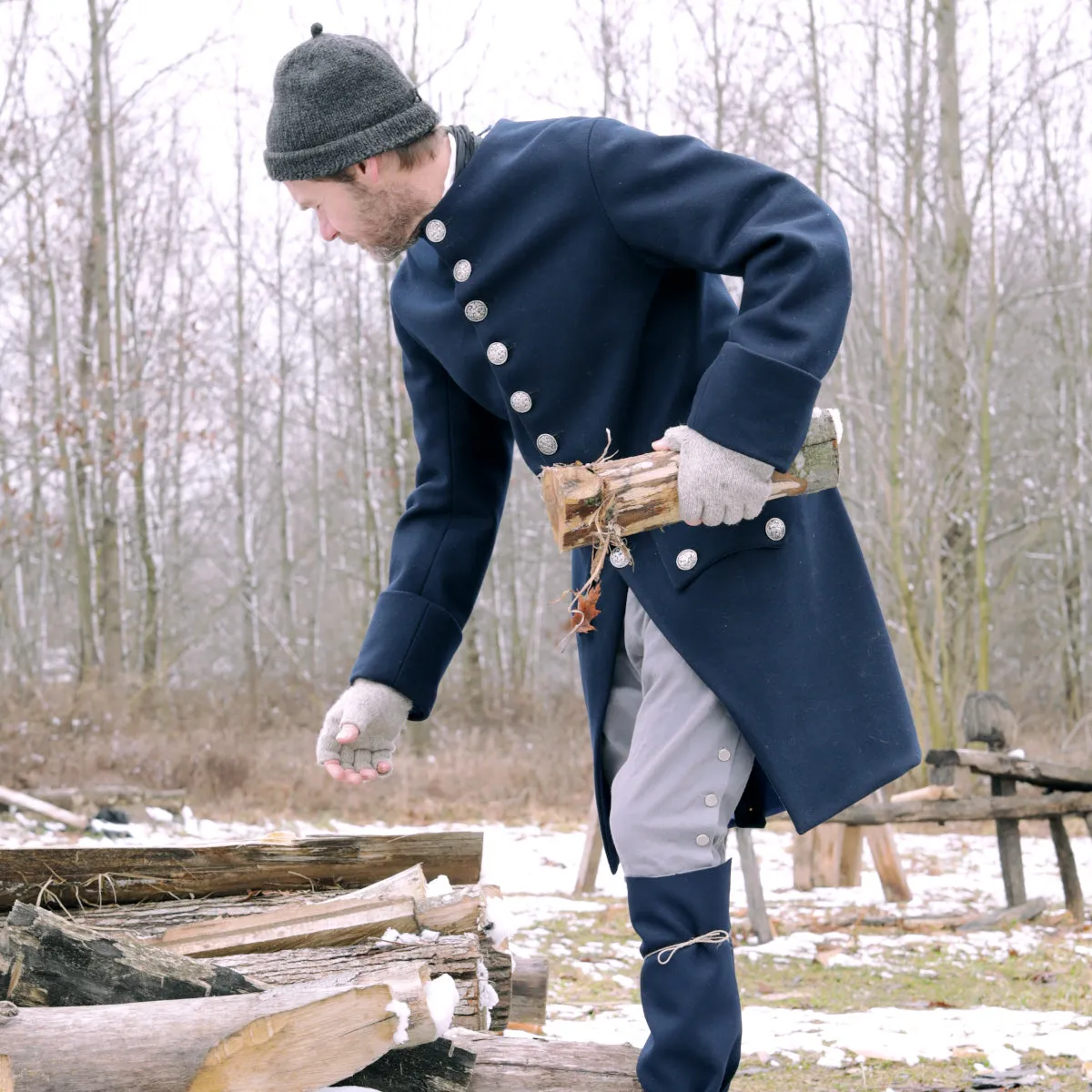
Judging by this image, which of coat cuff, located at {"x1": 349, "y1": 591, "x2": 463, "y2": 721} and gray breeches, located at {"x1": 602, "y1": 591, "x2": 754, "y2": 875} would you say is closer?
gray breeches, located at {"x1": 602, "y1": 591, "x2": 754, "y2": 875}

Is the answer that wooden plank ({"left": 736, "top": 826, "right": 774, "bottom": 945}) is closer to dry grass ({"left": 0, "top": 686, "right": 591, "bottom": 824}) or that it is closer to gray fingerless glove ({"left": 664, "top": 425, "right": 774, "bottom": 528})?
gray fingerless glove ({"left": 664, "top": 425, "right": 774, "bottom": 528})

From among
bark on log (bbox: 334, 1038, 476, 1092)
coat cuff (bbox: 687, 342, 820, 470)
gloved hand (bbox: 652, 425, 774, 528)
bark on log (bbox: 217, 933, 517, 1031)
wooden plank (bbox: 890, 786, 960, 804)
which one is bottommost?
bark on log (bbox: 334, 1038, 476, 1092)

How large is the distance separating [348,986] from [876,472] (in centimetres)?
1068

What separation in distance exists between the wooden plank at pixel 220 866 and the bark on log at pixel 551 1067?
0.68 meters

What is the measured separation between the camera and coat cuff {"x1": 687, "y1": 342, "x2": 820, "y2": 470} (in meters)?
2.01

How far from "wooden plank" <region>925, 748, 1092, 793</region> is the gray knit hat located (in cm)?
557

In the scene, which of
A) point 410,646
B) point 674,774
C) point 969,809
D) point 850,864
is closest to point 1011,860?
point 969,809

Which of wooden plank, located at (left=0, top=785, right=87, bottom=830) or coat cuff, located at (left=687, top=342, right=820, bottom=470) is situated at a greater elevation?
coat cuff, located at (left=687, top=342, right=820, bottom=470)

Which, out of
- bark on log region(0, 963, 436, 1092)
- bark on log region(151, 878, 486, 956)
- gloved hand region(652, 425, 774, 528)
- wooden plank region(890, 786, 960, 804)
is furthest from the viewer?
wooden plank region(890, 786, 960, 804)

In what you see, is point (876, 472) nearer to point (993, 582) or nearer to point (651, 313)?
point (651, 313)

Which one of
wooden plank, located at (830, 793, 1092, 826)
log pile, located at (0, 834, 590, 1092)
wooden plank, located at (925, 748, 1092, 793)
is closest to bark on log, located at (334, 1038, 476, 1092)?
log pile, located at (0, 834, 590, 1092)

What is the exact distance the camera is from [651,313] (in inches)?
93.7

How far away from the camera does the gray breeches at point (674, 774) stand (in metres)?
2.10

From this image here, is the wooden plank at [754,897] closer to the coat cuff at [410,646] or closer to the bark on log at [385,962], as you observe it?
the bark on log at [385,962]
